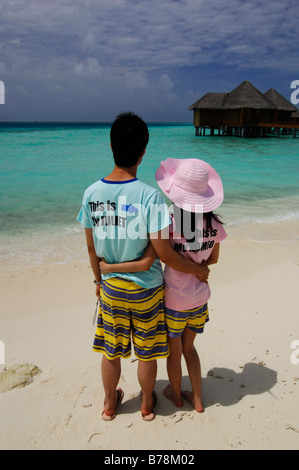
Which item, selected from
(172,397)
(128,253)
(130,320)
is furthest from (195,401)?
(128,253)

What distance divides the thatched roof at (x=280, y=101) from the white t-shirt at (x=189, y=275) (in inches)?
1342

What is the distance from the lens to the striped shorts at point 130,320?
1753 millimetres

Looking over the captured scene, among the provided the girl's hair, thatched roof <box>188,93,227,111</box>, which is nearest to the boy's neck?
the girl's hair

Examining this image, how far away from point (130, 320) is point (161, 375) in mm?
873

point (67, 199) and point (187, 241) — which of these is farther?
Answer: point (67, 199)

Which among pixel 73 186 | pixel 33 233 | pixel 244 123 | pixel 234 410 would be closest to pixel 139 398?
pixel 234 410

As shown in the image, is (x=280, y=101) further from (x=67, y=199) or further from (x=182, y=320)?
(x=182, y=320)

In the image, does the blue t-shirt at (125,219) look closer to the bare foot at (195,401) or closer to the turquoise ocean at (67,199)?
the bare foot at (195,401)

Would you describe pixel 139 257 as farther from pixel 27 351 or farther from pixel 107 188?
pixel 27 351

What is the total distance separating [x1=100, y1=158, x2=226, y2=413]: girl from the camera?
5.72ft

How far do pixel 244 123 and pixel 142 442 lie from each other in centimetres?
3304

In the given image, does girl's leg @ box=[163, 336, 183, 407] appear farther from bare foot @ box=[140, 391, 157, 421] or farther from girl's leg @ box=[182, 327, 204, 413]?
bare foot @ box=[140, 391, 157, 421]

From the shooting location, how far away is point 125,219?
1.65 metres
